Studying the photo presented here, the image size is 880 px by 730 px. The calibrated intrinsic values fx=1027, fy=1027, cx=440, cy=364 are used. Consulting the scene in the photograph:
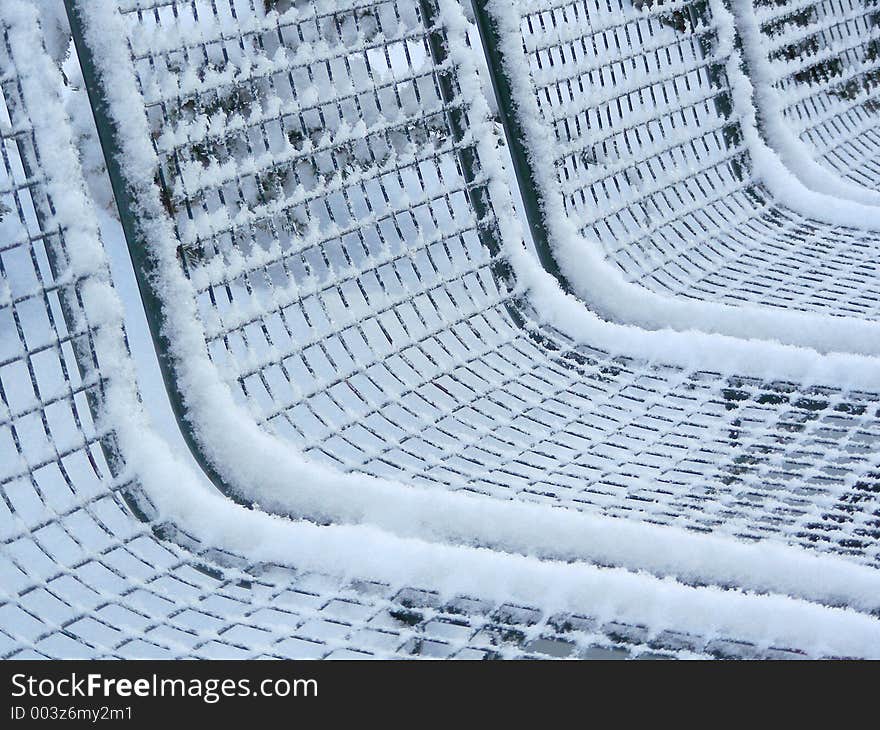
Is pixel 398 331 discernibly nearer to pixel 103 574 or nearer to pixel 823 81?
pixel 103 574

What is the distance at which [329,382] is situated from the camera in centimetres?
108

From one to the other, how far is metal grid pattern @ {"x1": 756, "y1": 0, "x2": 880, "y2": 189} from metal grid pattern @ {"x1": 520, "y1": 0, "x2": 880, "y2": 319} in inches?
8.5

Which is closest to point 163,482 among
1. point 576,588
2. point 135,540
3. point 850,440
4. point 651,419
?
point 135,540

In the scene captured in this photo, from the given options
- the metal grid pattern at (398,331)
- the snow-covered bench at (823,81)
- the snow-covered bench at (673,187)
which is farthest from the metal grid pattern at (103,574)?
the snow-covered bench at (823,81)

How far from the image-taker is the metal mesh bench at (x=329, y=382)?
82 cm

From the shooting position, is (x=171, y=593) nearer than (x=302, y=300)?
Yes

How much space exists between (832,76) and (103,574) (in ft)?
5.85

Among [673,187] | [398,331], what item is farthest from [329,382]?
[673,187]

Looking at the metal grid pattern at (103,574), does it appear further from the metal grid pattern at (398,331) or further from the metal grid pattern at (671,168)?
the metal grid pattern at (671,168)
